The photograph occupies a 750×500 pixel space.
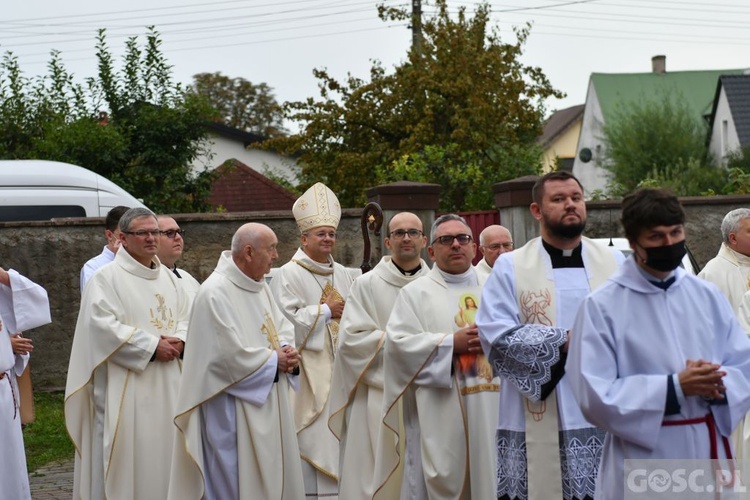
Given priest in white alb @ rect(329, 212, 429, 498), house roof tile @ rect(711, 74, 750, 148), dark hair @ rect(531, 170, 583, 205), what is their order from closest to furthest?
dark hair @ rect(531, 170, 583, 205) < priest in white alb @ rect(329, 212, 429, 498) < house roof tile @ rect(711, 74, 750, 148)

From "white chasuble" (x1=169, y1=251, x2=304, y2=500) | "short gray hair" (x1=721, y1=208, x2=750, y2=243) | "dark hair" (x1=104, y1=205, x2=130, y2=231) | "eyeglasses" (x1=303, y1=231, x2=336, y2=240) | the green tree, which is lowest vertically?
"white chasuble" (x1=169, y1=251, x2=304, y2=500)

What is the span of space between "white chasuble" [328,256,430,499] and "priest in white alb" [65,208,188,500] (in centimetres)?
113

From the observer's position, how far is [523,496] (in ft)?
18.5

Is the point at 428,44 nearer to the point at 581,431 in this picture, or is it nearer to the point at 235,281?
the point at 235,281

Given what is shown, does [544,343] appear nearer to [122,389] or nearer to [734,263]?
[122,389]

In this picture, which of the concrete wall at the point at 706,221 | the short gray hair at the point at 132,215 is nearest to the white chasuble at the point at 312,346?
the short gray hair at the point at 132,215

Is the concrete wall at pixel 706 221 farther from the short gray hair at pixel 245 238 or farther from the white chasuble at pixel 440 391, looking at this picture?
the short gray hair at pixel 245 238

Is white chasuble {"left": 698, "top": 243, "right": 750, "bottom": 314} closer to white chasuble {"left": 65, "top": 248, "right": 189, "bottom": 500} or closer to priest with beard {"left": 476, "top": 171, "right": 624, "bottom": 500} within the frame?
priest with beard {"left": 476, "top": 171, "right": 624, "bottom": 500}

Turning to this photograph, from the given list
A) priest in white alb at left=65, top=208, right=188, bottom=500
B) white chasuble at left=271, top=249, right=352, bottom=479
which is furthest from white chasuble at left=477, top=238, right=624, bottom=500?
white chasuble at left=271, top=249, right=352, bottom=479

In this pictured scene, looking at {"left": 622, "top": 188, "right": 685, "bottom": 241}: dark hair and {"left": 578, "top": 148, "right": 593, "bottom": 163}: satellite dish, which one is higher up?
{"left": 578, "top": 148, "right": 593, "bottom": 163}: satellite dish

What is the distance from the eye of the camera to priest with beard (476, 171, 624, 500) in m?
5.29

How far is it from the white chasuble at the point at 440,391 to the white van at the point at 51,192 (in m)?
8.04

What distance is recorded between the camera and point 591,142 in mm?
55969

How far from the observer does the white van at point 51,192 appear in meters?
14.2
